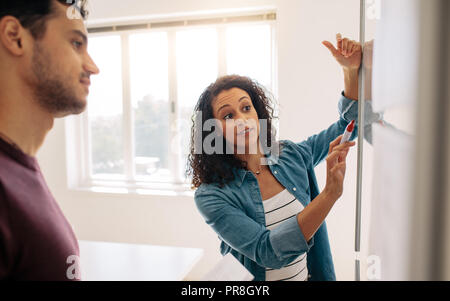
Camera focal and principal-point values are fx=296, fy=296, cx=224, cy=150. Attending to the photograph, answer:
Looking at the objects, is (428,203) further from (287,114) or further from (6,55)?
(287,114)

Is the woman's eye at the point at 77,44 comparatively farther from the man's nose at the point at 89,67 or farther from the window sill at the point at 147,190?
the window sill at the point at 147,190

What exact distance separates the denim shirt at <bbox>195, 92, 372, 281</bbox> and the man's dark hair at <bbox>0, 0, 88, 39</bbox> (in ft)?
1.06

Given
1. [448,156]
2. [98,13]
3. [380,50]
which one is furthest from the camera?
[98,13]

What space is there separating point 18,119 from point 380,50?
0.29m

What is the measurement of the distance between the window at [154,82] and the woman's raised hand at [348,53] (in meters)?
0.21

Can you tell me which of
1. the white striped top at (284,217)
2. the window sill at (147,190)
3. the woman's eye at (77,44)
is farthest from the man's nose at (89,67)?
the window sill at (147,190)

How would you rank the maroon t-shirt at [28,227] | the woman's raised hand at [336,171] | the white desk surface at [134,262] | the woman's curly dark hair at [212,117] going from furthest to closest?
the white desk surface at [134,262]
the woman's curly dark hair at [212,117]
the woman's raised hand at [336,171]
the maroon t-shirt at [28,227]

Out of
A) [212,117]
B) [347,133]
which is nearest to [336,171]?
[347,133]

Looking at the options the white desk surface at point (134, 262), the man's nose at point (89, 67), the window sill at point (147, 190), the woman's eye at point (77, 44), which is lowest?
the white desk surface at point (134, 262)

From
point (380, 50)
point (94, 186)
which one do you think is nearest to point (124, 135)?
point (94, 186)

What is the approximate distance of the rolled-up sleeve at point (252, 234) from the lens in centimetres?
38

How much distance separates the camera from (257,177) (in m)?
0.48

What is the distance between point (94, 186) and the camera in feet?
2.27

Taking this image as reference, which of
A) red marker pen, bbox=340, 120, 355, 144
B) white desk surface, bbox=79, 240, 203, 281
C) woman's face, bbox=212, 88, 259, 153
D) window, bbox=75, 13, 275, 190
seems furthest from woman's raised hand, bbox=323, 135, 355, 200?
white desk surface, bbox=79, 240, 203, 281
